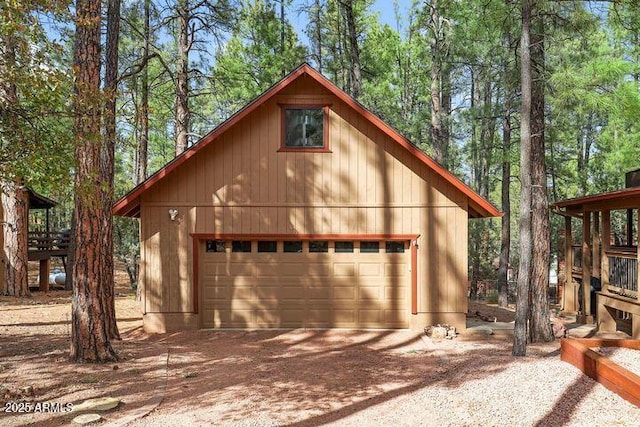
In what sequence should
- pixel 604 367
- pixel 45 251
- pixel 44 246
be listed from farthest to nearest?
pixel 44 246 → pixel 45 251 → pixel 604 367

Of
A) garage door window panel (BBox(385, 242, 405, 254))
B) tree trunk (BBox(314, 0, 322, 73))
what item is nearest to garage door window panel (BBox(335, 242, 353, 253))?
garage door window panel (BBox(385, 242, 405, 254))

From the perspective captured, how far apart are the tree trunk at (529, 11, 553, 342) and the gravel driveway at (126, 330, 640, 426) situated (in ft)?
1.88

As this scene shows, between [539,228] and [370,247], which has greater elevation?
[539,228]

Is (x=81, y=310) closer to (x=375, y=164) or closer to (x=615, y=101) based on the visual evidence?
(x=375, y=164)

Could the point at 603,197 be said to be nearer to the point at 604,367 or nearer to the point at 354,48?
the point at 604,367

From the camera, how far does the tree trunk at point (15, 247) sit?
682 inches

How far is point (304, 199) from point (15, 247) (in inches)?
453

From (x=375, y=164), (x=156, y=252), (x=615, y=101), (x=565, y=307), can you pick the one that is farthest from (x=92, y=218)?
(x=565, y=307)

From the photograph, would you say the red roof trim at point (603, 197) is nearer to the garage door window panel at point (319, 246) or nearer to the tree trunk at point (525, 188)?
the tree trunk at point (525, 188)

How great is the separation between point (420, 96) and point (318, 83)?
1893 cm

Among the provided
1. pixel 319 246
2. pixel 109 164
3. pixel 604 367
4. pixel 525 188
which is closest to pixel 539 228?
pixel 525 188

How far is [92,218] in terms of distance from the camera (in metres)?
8.79

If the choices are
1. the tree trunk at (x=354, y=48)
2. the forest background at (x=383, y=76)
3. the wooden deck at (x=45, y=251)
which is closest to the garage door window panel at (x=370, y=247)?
the forest background at (x=383, y=76)

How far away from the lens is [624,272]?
1198 cm
